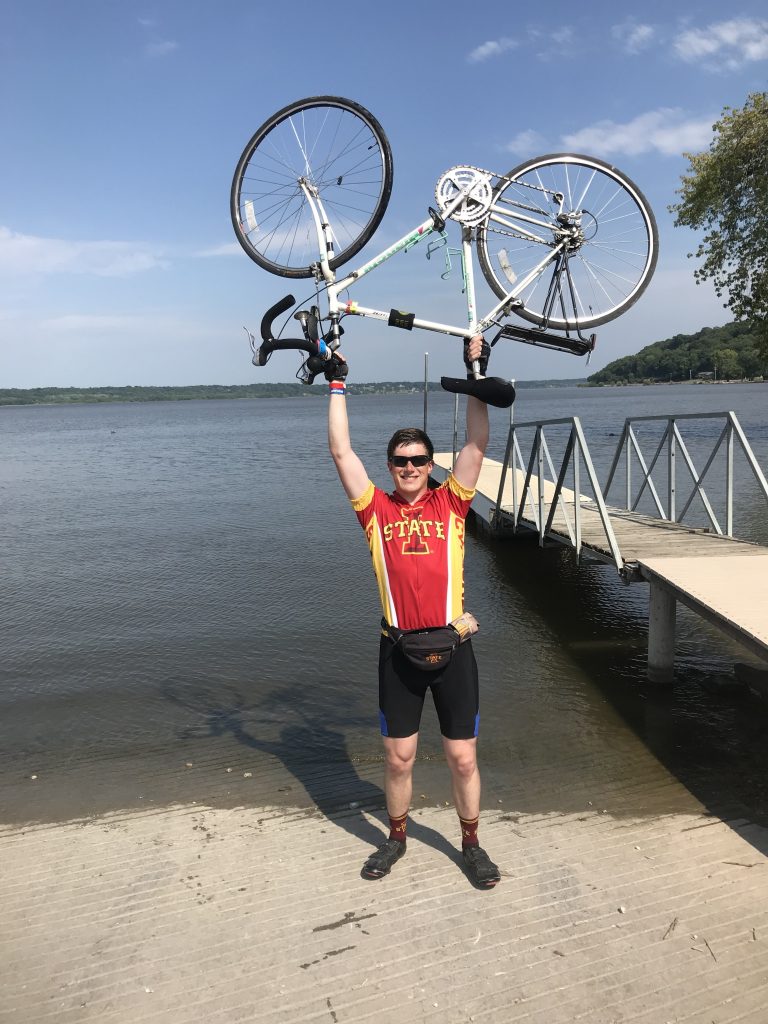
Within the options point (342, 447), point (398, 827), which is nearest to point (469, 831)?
point (398, 827)

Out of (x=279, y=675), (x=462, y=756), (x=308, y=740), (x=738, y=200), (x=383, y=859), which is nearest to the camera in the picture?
(x=462, y=756)

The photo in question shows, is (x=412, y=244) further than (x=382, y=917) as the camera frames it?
Yes

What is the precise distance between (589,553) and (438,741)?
3.96 metres

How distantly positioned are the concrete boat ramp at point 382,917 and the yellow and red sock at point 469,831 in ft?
0.57

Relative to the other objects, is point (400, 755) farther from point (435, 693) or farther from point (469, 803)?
point (469, 803)

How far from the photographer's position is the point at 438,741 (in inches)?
253

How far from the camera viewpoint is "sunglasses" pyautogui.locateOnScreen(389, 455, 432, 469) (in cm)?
381

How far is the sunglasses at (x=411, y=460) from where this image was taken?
3812 mm

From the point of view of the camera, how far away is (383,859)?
4027 mm

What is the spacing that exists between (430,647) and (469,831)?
46.9 inches

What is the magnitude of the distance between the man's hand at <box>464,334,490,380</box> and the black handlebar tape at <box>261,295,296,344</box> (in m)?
1.18

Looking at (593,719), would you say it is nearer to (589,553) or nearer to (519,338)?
(589,553)

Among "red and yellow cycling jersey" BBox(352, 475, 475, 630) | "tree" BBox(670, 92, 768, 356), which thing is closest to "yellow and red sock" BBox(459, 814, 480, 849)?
"red and yellow cycling jersey" BBox(352, 475, 475, 630)

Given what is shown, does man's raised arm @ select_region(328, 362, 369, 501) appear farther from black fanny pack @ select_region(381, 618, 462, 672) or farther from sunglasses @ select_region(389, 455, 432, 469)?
black fanny pack @ select_region(381, 618, 462, 672)
